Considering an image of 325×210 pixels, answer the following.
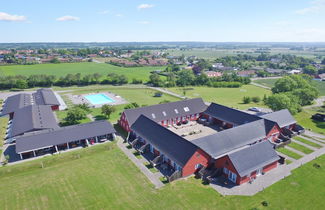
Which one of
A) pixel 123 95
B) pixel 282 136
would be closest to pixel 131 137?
pixel 282 136

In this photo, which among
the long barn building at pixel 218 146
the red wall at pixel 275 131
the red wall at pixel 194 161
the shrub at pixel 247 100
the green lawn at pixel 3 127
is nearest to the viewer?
the long barn building at pixel 218 146

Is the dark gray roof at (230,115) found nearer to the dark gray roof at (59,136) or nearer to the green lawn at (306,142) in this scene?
the green lawn at (306,142)

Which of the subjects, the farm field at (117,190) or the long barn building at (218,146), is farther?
the long barn building at (218,146)

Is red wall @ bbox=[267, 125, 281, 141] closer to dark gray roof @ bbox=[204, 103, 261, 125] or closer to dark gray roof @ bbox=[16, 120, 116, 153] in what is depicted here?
dark gray roof @ bbox=[204, 103, 261, 125]

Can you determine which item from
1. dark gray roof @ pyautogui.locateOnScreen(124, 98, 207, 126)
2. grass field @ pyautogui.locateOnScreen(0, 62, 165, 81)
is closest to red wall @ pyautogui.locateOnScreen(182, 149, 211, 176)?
dark gray roof @ pyautogui.locateOnScreen(124, 98, 207, 126)

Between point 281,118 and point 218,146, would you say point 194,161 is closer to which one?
point 218,146

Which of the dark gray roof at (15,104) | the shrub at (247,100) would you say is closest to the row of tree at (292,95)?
the shrub at (247,100)

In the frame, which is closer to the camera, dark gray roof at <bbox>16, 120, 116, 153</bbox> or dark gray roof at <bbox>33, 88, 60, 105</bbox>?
dark gray roof at <bbox>16, 120, 116, 153</bbox>
